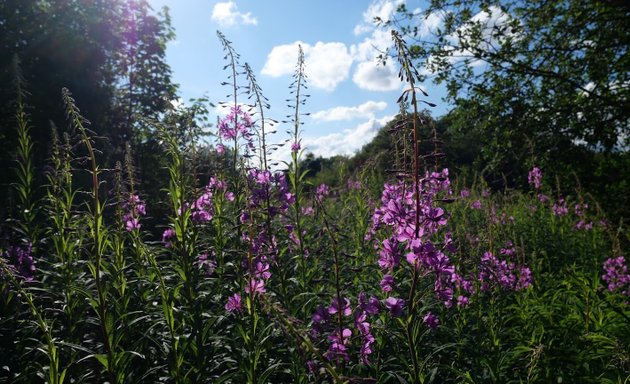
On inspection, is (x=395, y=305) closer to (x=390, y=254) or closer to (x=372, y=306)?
(x=372, y=306)

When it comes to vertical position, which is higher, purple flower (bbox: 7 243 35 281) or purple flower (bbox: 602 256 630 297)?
purple flower (bbox: 7 243 35 281)

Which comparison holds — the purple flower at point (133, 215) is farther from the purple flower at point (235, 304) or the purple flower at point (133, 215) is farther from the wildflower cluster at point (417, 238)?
the wildflower cluster at point (417, 238)

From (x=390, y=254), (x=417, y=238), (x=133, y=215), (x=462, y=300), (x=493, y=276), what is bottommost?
(x=462, y=300)

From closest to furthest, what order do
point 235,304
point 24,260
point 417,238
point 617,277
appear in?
point 417,238 < point 235,304 < point 24,260 < point 617,277

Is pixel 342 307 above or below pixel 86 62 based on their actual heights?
below

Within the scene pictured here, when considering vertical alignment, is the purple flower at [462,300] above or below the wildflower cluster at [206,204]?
below

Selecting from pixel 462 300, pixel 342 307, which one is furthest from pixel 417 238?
pixel 462 300

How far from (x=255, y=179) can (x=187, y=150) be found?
592 millimetres

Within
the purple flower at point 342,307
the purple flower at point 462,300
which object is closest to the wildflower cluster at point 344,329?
the purple flower at point 342,307

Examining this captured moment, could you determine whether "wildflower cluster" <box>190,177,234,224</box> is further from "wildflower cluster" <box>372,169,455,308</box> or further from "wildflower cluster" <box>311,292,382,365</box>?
"wildflower cluster" <box>372,169,455,308</box>

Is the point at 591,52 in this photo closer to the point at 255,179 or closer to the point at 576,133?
the point at 576,133

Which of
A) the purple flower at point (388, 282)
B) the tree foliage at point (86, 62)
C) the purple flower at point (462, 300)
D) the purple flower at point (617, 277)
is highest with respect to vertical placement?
the tree foliage at point (86, 62)

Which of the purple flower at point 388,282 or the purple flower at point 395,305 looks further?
the purple flower at point 388,282

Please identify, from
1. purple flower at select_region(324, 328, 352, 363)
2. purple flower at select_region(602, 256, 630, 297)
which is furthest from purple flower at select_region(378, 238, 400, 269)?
purple flower at select_region(602, 256, 630, 297)
